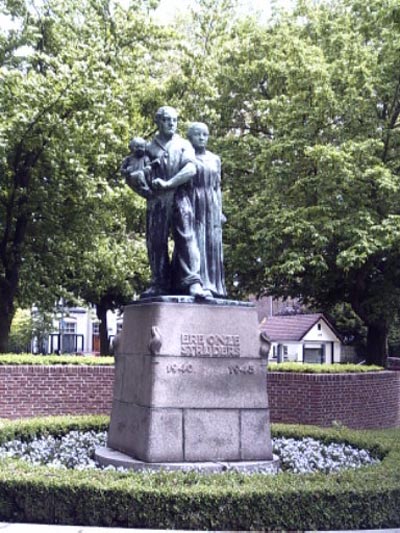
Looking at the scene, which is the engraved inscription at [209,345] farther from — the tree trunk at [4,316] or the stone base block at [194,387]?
the tree trunk at [4,316]

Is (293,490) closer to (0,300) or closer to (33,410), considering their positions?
(33,410)

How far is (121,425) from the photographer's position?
9305 mm

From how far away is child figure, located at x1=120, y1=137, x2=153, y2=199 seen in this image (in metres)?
9.55

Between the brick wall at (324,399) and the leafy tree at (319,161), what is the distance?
361 centimetres

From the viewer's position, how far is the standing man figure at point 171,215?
9.34 metres

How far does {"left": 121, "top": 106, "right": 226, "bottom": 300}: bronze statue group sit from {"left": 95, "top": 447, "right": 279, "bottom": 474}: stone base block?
2.03 m

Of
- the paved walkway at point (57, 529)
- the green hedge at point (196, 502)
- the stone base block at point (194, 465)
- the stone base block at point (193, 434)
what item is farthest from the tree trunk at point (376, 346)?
the paved walkway at point (57, 529)

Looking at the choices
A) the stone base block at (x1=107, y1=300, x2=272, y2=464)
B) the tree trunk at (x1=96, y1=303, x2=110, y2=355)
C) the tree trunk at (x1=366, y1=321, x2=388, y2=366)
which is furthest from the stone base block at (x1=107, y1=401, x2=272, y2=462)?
the tree trunk at (x1=96, y1=303, x2=110, y2=355)

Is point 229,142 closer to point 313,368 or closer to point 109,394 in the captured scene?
point 313,368

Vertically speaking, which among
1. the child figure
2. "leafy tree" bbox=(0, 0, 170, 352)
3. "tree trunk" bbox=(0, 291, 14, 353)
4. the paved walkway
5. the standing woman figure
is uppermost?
"leafy tree" bbox=(0, 0, 170, 352)

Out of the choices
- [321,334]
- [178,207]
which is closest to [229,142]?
[321,334]

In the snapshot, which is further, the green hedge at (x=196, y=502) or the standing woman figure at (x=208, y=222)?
the standing woman figure at (x=208, y=222)

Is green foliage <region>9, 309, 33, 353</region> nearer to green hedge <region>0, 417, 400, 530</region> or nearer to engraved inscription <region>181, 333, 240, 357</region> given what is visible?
engraved inscription <region>181, 333, 240, 357</region>

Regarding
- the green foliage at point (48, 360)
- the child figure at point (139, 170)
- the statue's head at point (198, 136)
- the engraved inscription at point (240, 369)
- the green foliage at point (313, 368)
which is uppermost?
the statue's head at point (198, 136)
